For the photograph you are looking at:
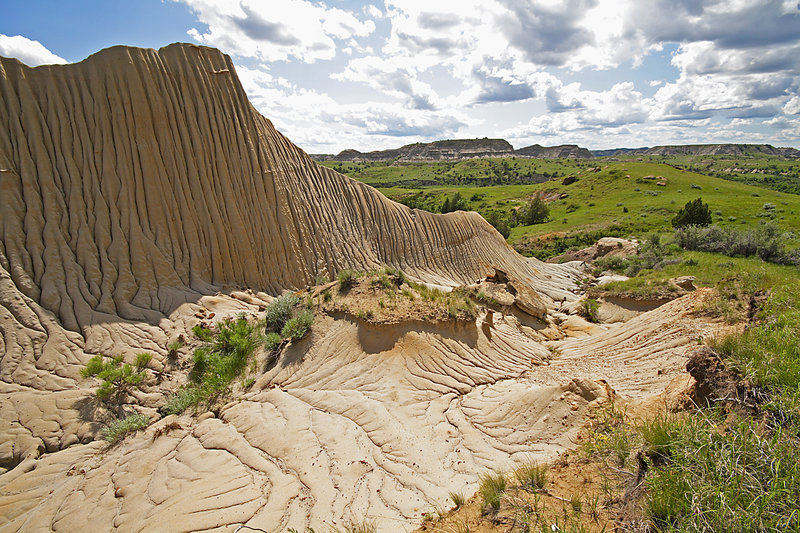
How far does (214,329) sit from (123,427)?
4.24 m

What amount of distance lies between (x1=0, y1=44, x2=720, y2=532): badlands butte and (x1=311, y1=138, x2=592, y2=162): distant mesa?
134m

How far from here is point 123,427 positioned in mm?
7559

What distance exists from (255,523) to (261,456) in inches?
61.7

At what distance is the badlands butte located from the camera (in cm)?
580

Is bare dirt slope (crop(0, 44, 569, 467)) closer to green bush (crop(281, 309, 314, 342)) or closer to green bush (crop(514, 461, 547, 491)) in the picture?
green bush (crop(281, 309, 314, 342))

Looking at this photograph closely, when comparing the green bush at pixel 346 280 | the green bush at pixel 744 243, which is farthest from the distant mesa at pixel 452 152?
the green bush at pixel 346 280

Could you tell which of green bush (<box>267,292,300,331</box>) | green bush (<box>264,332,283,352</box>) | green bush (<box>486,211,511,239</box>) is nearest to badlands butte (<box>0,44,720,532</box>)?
green bush (<box>264,332,283,352</box>)

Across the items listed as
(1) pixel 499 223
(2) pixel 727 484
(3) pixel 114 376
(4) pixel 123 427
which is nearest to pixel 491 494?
(2) pixel 727 484

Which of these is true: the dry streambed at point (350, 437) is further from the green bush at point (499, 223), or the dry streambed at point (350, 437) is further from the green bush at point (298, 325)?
the green bush at point (499, 223)

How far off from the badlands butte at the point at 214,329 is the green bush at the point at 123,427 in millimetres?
150

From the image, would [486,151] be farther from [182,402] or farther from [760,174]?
[182,402]

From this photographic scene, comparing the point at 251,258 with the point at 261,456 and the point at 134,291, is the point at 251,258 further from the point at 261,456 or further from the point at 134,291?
the point at 261,456

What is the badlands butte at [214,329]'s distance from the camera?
5.80 m

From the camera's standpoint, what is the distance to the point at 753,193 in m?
53.2
